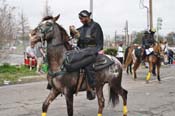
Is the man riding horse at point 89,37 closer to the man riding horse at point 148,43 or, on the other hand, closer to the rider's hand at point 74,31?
the rider's hand at point 74,31

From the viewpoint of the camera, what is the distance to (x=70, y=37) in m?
6.01

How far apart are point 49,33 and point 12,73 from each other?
10.9m

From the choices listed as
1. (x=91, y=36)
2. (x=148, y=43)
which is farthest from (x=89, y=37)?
(x=148, y=43)

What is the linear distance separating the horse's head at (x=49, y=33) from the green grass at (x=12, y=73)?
8.49 metres

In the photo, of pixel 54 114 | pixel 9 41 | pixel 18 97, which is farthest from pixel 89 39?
pixel 9 41

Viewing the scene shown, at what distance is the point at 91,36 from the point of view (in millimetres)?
6074

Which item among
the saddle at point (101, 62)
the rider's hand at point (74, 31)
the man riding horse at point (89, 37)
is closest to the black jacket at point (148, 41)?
the saddle at point (101, 62)

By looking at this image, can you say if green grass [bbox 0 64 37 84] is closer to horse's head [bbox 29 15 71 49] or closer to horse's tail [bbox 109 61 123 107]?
horse's tail [bbox 109 61 123 107]

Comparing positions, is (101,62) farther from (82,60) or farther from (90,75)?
(82,60)

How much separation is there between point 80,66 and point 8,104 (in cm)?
386

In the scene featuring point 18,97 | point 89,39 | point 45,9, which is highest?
point 45,9

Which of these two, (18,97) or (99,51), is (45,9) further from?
(99,51)

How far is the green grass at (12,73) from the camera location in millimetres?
14352

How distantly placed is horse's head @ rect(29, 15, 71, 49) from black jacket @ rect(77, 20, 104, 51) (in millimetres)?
379
